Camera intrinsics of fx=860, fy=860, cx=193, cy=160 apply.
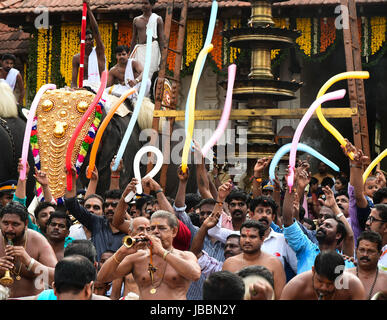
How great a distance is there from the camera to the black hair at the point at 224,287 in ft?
14.8

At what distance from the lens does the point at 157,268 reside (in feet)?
21.0

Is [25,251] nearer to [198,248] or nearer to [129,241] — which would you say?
[129,241]

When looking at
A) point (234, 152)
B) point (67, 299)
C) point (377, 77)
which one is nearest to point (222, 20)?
point (377, 77)

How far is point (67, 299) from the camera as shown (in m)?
4.57

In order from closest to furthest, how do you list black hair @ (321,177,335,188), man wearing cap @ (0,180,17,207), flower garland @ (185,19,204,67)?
1. man wearing cap @ (0,180,17,207)
2. black hair @ (321,177,335,188)
3. flower garland @ (185,19,204,67)

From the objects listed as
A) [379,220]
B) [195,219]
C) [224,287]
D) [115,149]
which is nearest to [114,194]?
[195,219]

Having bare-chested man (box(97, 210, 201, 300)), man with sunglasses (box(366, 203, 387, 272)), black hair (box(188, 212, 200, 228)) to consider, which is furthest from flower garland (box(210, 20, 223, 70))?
bare-chested man (box(97, 210, 201, 300))

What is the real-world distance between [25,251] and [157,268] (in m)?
1.00

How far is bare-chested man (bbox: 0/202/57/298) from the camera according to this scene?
21.1ft

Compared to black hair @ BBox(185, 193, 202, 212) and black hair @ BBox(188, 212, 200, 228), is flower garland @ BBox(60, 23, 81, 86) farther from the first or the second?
black hair @ BBox(188, 212, 200, 228)

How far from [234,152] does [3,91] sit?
3.01 m

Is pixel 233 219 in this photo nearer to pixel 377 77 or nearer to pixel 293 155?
pixel 293 155

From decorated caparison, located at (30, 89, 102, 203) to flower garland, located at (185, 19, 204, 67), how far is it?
Result: 5068 millimetres
